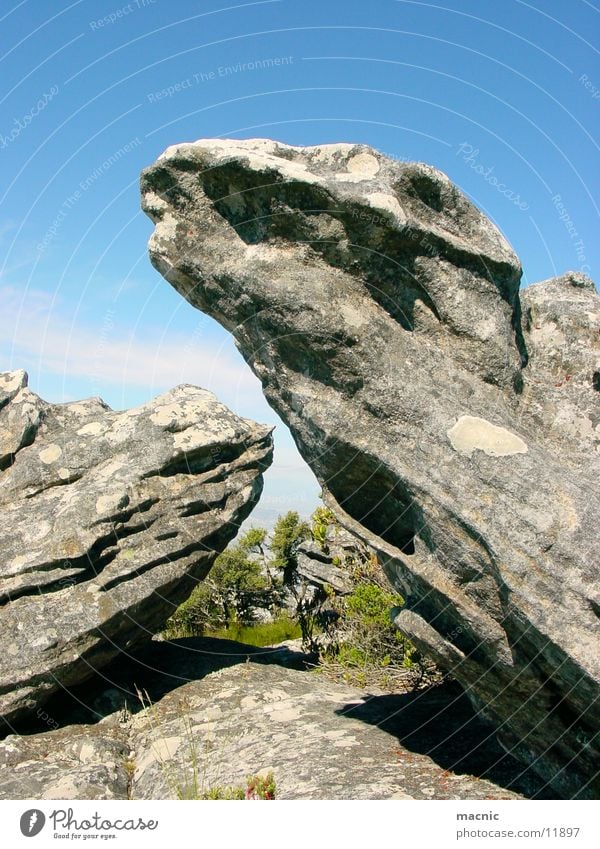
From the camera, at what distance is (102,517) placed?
29.6 feet

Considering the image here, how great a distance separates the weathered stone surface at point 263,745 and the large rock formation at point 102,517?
2.60 ft

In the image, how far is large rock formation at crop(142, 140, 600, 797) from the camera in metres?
6.10

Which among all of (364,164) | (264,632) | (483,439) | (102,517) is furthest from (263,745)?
(264,632)

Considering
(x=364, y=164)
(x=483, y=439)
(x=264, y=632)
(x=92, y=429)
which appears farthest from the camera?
(x=264, y=632)

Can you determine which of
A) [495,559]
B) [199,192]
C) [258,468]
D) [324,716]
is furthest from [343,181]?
[324,716]

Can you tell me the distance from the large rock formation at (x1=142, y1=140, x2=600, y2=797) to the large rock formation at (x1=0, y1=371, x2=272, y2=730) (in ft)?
8.74

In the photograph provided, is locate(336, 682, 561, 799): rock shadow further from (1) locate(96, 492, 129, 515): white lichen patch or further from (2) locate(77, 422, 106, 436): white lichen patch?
(2) locate(77, 422, 106, 436): white lichen patch

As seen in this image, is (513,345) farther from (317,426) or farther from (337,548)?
(337,548)

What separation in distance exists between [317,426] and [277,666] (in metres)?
5.16

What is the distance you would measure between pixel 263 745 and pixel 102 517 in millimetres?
3255

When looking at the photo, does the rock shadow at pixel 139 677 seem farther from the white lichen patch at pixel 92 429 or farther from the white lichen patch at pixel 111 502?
the white lichen patch at pixel 92 429

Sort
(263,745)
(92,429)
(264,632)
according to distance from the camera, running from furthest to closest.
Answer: (264,632) < (92,429) < (263,745)

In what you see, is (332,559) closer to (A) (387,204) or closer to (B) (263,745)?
(B) (263,745)

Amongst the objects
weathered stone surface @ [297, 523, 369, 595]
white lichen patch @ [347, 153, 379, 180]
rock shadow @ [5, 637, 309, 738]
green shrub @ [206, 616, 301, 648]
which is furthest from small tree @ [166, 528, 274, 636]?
white lichen patch @ [347, 153, 379, 180]
